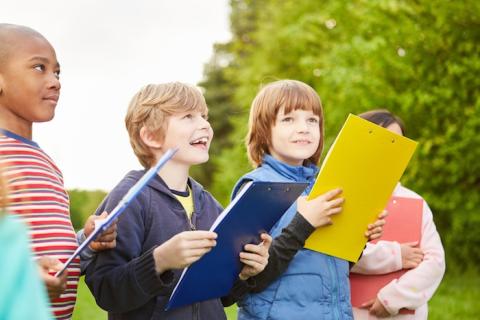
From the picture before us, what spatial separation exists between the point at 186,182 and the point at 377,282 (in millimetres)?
1246

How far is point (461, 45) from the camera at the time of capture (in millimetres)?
8352

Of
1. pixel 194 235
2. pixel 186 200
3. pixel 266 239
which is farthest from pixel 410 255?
pixel 194 235

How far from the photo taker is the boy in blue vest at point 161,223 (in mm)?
2318

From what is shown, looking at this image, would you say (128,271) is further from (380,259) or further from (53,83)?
(380,259)

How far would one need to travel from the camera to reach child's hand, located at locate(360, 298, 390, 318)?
11.3 feet

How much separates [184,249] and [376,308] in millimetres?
1539

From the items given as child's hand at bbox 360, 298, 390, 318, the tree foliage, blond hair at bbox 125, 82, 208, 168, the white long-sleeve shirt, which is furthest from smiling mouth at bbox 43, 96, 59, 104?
the tree foliage

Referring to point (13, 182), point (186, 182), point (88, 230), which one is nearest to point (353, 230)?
point (186, 182)

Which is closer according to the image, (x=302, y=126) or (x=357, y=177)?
(x=357, y=177)

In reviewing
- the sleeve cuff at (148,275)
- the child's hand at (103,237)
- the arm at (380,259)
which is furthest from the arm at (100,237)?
the arm at (380,259)

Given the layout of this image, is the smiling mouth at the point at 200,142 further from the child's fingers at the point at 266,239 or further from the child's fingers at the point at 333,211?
the child's fingers at the point at 333,211

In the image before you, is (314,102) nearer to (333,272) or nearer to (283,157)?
(283,157)

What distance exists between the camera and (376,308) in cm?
346

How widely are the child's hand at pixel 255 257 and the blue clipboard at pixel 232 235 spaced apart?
0.9 inches
